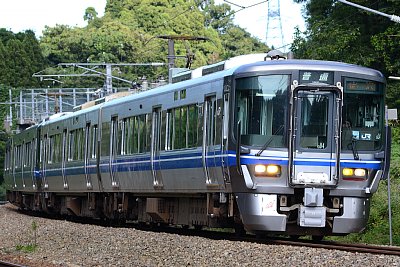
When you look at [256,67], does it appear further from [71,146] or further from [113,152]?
[71,146]

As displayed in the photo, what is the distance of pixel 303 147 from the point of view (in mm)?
16641

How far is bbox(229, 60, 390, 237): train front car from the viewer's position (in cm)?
1656

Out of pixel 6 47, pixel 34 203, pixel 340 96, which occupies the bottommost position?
pixel 34 203


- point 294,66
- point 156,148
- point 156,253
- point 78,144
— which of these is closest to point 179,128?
point 156,148

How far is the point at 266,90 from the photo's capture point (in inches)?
662

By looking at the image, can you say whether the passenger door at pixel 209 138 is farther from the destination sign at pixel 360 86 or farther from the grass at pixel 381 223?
the grass at pixel 381 223

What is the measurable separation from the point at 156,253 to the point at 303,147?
9.72 ft

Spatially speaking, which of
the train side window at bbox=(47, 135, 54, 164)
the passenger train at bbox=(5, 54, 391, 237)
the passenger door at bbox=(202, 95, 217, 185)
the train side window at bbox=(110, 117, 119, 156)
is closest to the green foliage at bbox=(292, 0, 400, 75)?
the train side window at bbox=(47, 135, 54, 164)

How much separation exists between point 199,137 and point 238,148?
201 centimetres

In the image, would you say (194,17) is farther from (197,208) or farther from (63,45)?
(197,208)

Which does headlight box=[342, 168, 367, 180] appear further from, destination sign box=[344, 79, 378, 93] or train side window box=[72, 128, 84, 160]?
train side window box=[72, 128, 84, 160]

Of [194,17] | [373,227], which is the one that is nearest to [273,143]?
[373,227]

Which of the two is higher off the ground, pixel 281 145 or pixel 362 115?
pixel 362 115

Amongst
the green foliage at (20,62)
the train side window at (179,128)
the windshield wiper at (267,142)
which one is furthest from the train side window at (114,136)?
the green foliage at (20,62)
